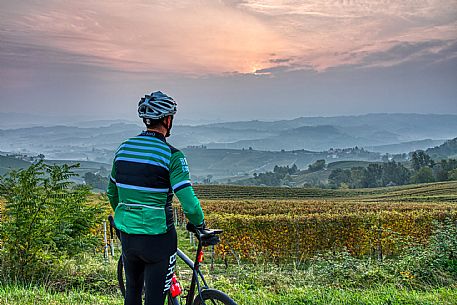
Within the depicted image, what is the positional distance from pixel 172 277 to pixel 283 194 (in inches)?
3128

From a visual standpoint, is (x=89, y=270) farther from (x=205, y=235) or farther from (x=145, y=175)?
(x=145, y=175)

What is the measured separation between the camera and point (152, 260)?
3379 millimetres

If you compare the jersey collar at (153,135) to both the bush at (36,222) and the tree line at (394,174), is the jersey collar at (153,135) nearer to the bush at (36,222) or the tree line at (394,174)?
the bush at (36,222)

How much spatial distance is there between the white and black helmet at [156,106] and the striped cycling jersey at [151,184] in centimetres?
16

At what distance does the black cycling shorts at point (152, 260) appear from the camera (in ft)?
11.0

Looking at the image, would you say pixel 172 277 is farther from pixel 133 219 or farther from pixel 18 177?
pixel 18 177

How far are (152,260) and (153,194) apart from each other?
56 centimetres

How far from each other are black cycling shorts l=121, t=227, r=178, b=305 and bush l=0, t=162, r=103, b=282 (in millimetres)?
4141

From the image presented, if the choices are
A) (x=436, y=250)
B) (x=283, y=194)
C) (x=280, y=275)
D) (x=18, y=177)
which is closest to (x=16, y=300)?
(x=18, y=177)

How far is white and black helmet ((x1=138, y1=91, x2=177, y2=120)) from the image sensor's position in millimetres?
3402

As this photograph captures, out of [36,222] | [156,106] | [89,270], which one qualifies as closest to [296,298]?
[156,106]

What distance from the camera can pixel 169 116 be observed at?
350 cm

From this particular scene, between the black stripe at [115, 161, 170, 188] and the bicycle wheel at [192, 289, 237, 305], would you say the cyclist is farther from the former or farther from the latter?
the bicycle wheel at [192, 289, 237, 305]

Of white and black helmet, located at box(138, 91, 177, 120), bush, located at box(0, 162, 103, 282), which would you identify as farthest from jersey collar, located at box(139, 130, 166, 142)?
bush, located at box(0, 162, 103, 282)
